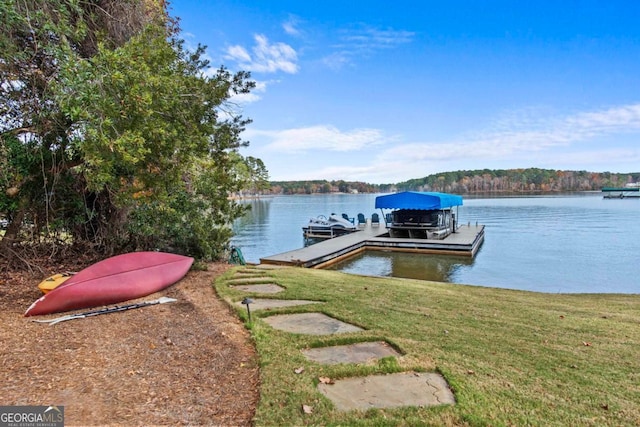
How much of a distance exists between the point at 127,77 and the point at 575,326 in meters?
6.27

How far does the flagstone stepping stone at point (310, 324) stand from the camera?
143 inches

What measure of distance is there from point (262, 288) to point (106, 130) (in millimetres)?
3258

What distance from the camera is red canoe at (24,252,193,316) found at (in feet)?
12.9

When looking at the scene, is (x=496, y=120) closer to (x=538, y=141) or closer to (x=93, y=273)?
(x=538, y=141)

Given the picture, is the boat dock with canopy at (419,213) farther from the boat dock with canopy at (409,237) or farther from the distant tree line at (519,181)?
the distant tree line at (519,181)

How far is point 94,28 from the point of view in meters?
5.79

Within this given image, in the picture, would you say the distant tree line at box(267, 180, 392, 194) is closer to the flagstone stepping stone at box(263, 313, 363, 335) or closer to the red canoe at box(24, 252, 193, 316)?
the red canoe at box(24, 252, 193, 316)

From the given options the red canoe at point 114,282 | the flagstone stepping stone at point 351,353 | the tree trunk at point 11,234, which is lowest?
the flagstone stepping stone at point 351,353

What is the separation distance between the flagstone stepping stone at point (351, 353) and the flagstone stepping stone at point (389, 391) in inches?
13.9

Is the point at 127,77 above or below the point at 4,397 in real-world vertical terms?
above

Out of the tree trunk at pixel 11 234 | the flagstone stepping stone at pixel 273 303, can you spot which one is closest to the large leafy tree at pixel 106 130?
the tree trunk at pixel 11 234

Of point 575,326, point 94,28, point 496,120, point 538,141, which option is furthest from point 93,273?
point 538,141

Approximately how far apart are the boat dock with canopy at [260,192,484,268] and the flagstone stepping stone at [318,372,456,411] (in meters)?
10.9

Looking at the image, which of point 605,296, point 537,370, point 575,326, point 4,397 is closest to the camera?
point 4,397
